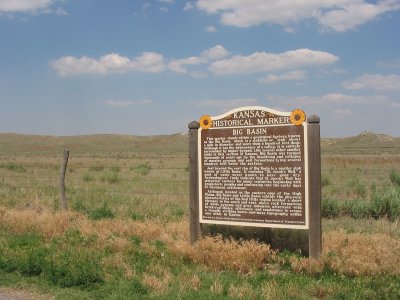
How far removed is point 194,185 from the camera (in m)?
9.16

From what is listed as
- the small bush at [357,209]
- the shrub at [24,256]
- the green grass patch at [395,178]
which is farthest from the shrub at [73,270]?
the green grass patch at [395,178]

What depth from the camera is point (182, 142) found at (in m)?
128

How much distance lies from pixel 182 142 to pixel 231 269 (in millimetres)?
120198

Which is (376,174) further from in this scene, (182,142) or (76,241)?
(182,142)

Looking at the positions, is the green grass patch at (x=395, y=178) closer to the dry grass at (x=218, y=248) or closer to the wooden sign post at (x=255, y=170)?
the dry grass at (x=218, y=248)

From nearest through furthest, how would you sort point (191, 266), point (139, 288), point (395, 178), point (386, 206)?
point (139, 288)
point (191, 266)
point (386, 206)
point (395, 178)

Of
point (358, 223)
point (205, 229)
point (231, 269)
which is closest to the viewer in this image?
point (231, 269)

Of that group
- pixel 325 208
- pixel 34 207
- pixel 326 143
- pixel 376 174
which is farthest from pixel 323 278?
pixel 326 143

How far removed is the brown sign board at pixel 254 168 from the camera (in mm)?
8023

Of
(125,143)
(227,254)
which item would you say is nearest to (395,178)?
(227,254)

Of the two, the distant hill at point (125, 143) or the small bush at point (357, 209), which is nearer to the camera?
the small bush at point (357, 209)

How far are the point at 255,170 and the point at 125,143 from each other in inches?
5224

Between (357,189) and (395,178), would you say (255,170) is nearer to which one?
(357,189)

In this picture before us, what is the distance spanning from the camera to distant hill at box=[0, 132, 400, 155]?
93562mm
